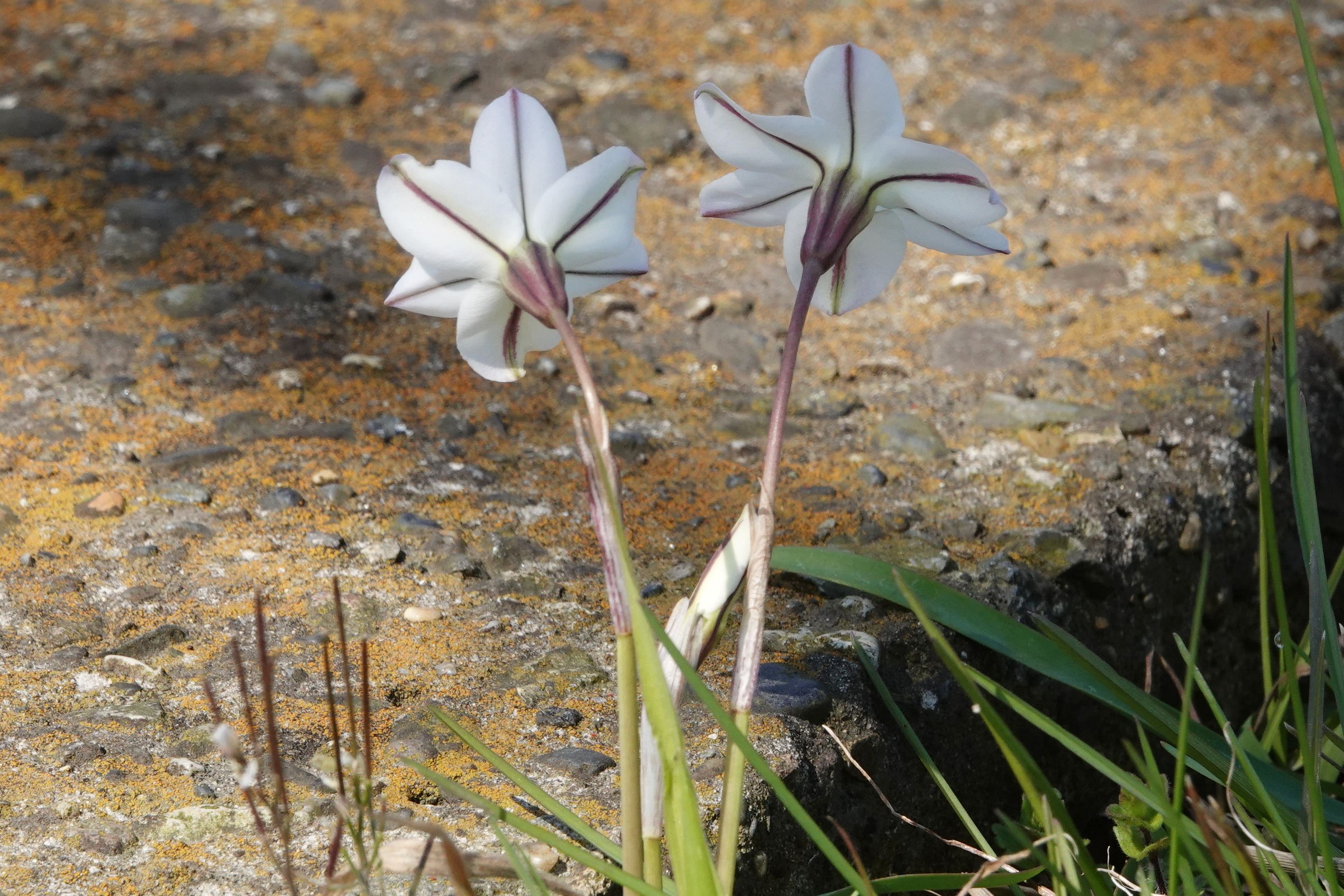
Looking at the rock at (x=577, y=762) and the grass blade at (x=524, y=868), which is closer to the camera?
the grass blade at (x=524, y=868)

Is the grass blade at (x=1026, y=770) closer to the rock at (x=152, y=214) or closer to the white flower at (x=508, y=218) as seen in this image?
the white flower at (x=508, y=218)

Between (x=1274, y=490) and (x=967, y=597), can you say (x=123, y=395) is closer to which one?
(x=967, y=597)

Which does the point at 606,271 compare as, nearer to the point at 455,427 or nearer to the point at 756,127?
the point at 756,127

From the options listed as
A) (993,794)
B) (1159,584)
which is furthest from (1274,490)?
(993,794)

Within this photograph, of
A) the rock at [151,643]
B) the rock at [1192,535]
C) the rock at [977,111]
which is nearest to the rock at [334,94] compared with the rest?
the rock at [977,111]

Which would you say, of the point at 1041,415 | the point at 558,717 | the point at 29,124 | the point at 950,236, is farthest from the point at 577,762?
the point at 29,124

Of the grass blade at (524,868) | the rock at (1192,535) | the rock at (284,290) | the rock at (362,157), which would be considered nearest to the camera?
the grass blade at (524,868)

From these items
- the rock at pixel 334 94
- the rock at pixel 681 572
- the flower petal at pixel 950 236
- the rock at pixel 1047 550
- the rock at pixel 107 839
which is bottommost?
the rock at pixel 1047 550
